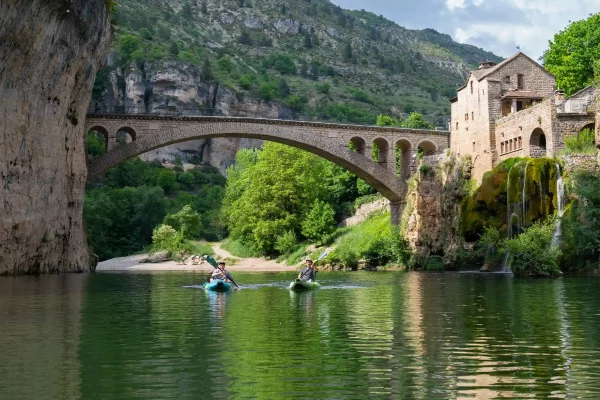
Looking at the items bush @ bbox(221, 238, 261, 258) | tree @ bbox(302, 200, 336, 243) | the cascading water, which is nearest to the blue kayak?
the cascading water

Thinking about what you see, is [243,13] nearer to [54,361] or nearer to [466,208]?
[466,208]

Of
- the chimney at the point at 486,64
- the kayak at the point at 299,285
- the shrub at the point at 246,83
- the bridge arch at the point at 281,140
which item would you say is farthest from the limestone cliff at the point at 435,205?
the shrub at the point at 246,83

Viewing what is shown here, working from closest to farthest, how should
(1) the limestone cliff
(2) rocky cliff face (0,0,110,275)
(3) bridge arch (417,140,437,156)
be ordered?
(2) rocky cliff face (0,0,110,275) < (1) the limestone cliff < (3) bridge arch (417,140,437,156)

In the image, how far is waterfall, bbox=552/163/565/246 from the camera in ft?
129

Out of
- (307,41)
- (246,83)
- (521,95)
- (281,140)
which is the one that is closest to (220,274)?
(281,140)

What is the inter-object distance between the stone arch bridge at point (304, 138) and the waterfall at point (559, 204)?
2006 cm

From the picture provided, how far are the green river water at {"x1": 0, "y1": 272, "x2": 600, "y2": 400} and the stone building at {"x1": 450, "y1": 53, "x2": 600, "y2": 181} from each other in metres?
24.5

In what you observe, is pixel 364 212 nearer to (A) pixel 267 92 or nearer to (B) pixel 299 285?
(B) pixel 299 285

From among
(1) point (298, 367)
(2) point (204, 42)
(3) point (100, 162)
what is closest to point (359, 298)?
(1) point (298, 367)

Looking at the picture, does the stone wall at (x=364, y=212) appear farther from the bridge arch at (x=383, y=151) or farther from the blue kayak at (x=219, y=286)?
the blue kayak at (x=219, y=286)

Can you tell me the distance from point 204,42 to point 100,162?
4264 inches

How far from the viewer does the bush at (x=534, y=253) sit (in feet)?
119

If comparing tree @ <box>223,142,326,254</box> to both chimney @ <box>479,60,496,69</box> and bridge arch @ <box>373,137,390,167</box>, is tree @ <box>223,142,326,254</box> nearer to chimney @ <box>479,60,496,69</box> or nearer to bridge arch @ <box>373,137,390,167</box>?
bridge arch @ <box>373,137,390,167</box>

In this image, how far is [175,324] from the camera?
658 inches
